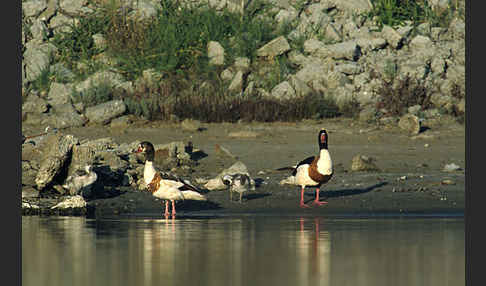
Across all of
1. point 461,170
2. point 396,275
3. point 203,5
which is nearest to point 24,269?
point 396,275

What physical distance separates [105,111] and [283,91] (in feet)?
13.5

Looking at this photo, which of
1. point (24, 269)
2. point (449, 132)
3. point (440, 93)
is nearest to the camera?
point (24, 269)

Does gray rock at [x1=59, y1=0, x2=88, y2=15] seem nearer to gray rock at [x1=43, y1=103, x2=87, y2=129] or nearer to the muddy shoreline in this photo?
gray rock at [x1=43, y1=103, x2=87, y2=129]

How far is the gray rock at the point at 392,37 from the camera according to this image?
26125 millimetres

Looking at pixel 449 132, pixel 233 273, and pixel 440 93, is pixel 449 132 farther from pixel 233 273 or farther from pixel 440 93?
pixel 233 273

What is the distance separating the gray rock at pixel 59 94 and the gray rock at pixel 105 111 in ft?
4.62

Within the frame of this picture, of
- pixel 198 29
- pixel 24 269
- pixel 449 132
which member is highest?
pixel 198 29

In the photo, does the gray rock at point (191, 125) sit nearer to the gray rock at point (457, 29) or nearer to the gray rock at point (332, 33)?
the gray rock at point (332, 33)

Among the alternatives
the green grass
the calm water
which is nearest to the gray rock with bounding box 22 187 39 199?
the calm water

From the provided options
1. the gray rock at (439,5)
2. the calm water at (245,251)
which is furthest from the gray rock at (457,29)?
the calm water at (245,251)

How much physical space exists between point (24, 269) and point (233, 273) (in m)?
1.99

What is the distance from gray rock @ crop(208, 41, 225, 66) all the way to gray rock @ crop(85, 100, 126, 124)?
11.4ft

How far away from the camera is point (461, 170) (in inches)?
719

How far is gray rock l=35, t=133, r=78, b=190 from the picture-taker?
1631cm
